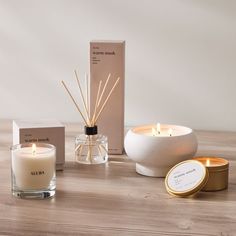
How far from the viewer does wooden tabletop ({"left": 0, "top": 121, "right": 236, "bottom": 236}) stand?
1.09m

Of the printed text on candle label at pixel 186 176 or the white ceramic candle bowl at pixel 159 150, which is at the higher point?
the white ceramic candle bowl at pixel 159 150

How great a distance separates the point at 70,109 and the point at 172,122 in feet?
1.06

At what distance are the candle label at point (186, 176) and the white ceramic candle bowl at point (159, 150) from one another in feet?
0.22

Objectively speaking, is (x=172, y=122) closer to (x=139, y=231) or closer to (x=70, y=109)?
(x=70, y=109)

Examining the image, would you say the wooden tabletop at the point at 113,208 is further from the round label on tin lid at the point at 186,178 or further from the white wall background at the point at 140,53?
the white wall background at the point at 140,53

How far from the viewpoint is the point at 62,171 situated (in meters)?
1.45

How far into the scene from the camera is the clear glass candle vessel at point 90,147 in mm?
1530

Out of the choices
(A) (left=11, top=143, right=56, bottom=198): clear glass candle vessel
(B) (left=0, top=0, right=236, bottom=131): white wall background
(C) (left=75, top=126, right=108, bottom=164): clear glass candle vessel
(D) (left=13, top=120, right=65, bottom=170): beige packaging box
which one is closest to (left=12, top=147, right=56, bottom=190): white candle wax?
(A) (left=11, top=143, right=56, bottom=198): clear glass candle vessel

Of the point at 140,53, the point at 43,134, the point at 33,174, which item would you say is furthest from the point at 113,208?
the point at 140,53

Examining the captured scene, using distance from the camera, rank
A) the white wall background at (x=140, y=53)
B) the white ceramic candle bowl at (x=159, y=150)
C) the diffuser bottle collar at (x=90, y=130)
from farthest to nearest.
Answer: the white wall background at (x=140, y=53) → the diffuser bottle collar at (x=90, y=130) → the white ceramic candle bowl at (x=159, y=150)

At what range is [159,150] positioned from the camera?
4.49ft

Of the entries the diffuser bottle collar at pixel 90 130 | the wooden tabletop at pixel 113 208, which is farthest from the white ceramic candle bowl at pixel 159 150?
the diffuser bottle collar at pixel 90 130

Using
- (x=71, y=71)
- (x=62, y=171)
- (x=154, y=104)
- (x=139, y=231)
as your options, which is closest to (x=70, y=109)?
(x=71, y=71)

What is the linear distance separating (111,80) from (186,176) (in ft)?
1.30
